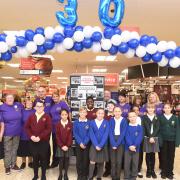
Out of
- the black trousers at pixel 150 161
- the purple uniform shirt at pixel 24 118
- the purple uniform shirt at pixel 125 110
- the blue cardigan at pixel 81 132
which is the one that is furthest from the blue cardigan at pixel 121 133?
the purple uniform shirt at pixel 24 118

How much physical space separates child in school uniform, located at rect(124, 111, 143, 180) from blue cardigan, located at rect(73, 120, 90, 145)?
690 millimetres

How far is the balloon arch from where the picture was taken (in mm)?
4445

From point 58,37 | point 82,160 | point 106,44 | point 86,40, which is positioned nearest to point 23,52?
point 58,37

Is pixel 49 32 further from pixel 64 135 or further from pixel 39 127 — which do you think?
pixel 64 135

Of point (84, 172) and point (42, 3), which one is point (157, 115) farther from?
point (42, 3)

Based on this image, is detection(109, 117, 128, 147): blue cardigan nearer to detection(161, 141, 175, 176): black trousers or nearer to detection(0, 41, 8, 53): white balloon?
detection(161, 141, 175, 176): black trousers

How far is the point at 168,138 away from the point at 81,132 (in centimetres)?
160

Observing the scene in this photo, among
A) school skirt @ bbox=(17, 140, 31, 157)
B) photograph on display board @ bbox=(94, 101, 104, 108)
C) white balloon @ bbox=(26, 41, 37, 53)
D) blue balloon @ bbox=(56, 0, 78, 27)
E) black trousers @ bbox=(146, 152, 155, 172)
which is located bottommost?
black trousers @ bbox=(146, 152, 155, 172)

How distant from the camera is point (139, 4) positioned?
5.13 meters

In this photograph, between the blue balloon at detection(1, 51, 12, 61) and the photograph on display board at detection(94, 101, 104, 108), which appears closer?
the blue balloon at detection(1, 51, 12, 61)

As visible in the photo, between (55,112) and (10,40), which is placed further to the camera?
(55,112)

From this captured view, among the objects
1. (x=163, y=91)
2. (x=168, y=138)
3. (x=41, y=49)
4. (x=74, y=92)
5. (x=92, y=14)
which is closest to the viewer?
(x=41, y=49)

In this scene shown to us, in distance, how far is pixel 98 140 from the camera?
15.5 feet

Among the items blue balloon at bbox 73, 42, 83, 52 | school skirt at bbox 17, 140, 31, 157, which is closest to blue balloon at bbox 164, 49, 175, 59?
blue balloon at bbox 73, 42, 83, 52
